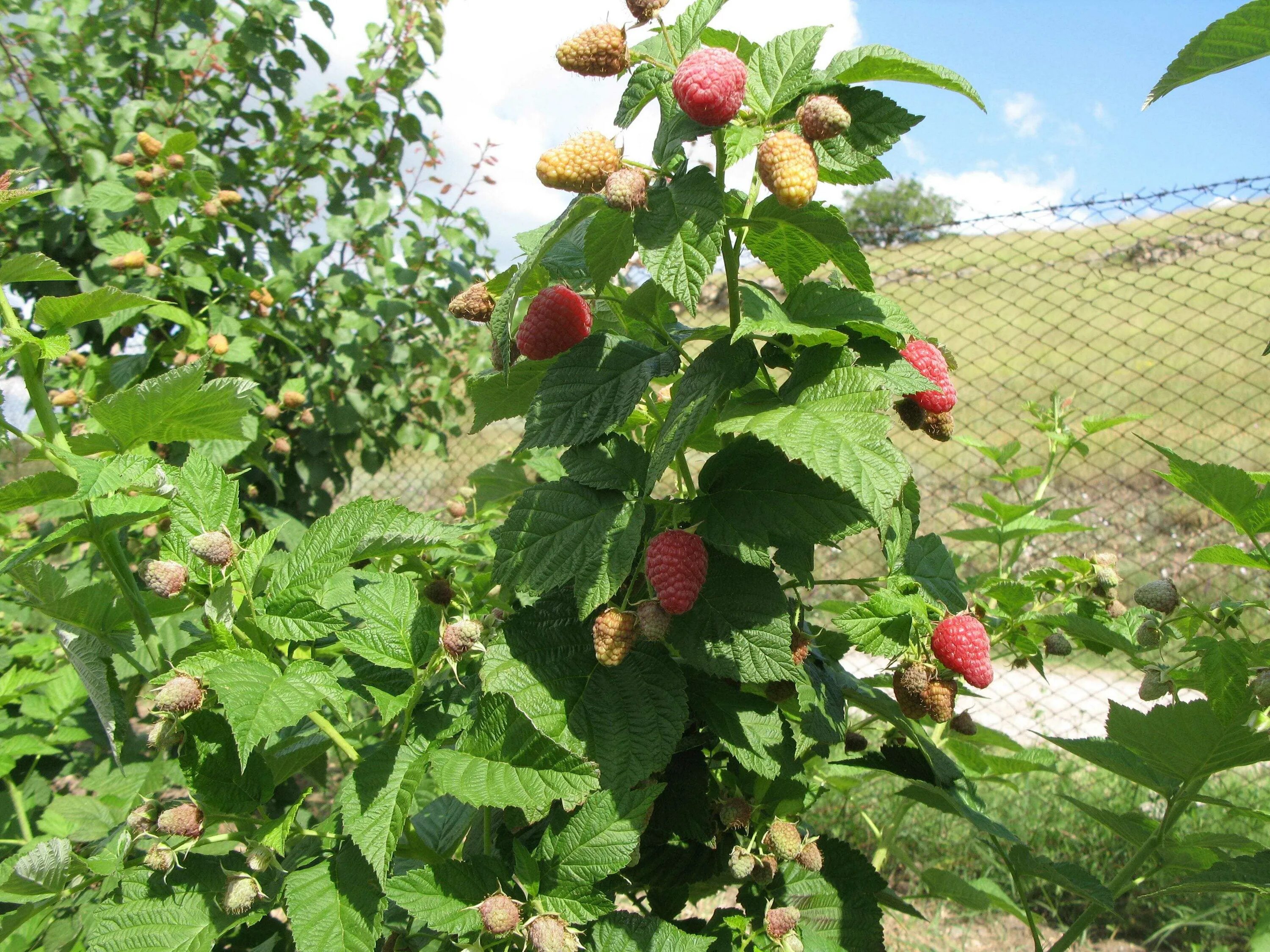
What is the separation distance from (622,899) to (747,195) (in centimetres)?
208

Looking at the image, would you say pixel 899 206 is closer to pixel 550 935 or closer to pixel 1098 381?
pixel 1098 381

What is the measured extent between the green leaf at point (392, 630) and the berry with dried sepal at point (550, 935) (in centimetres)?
30

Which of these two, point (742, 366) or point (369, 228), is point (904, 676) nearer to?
point (742, 366)

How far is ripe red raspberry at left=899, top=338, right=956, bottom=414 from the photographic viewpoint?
37.7 inches

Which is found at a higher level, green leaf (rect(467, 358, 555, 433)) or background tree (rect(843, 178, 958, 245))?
green leaf (rect(467, 358, 555, 433))

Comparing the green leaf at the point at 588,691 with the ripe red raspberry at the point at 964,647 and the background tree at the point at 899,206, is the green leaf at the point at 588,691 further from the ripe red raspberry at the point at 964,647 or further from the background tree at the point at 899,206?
the background tree at the point at 899,206

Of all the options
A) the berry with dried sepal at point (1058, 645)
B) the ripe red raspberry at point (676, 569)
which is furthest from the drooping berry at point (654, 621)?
the berry with dried sepal at point (1058, 645)

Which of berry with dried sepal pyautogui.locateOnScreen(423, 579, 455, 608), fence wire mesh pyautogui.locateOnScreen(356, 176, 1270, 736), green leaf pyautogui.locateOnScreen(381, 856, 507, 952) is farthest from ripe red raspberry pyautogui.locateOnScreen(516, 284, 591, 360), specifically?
fence wire mesh pyautogui.locateOnScreen(356, 176, 1270, 736)

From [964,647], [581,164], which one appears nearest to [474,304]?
[581,164]

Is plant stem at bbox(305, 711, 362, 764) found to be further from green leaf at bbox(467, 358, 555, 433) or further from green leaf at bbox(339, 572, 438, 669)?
green leaf at bbox(467, 358, 555, 433)

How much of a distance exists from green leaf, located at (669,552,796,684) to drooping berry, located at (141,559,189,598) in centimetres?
56

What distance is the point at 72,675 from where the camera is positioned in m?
1.90

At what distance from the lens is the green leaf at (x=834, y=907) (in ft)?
3.65

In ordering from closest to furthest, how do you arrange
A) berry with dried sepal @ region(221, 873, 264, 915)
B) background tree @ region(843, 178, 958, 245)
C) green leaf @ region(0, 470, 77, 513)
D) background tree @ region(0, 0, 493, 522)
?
berry with dried sepal @ region(221, 873, 264, 915) < green leaf @ region(0, 470, 77, 513) < background tree @ region(0, 0, 493, 522) < background tree @ region(843, 178, 958, 245)
